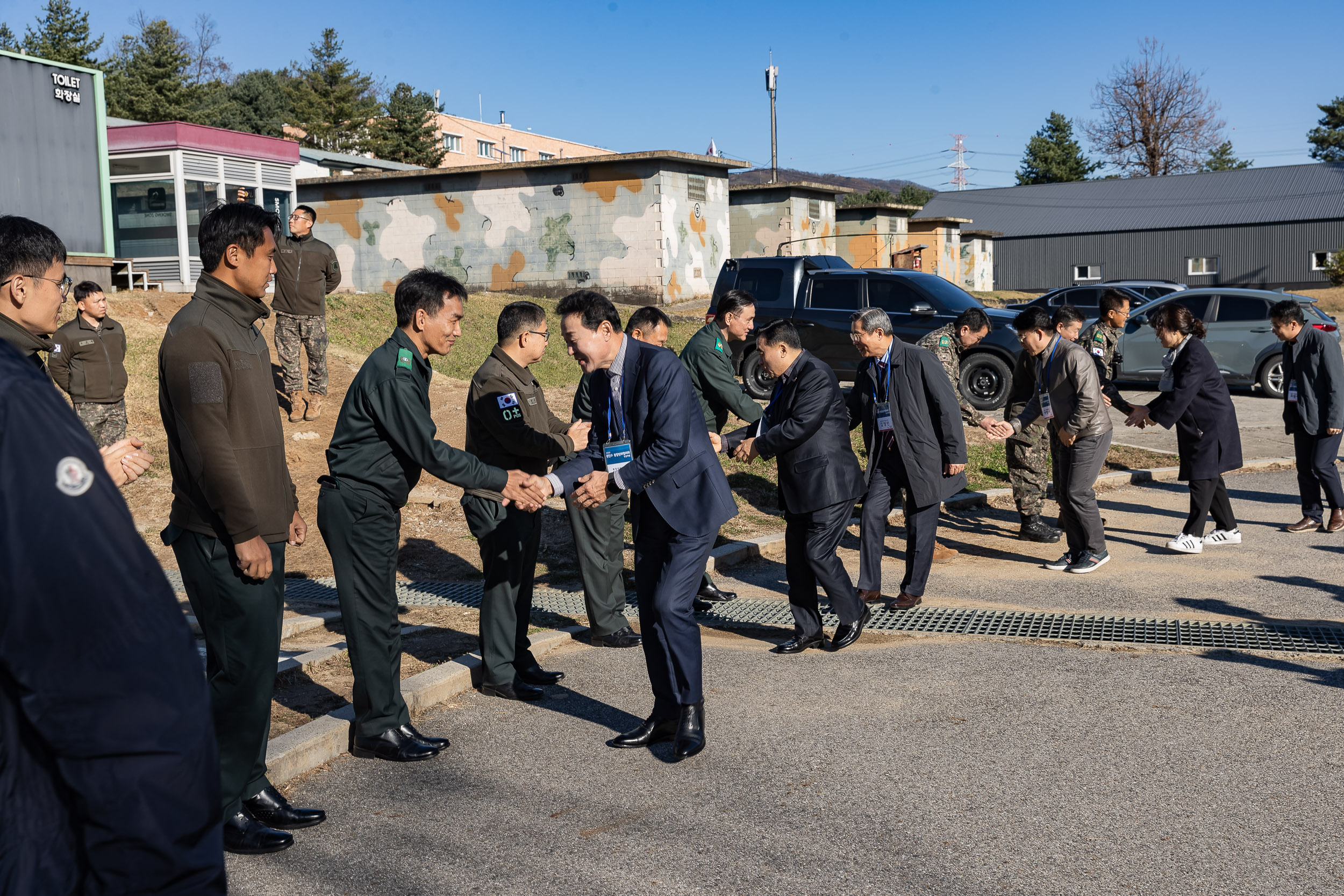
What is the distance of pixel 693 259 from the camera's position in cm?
2673

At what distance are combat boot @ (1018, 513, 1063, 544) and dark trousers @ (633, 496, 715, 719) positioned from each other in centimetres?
543

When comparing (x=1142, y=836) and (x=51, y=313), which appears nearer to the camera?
(x=51, y=313)

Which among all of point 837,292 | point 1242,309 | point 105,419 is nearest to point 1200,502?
point 837,292

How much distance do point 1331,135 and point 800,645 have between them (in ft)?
256

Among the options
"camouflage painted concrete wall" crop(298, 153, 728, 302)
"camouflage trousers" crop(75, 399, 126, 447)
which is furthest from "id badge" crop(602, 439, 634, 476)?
"camouflage painted concrete wall" crop(298, 153, 728, 302)

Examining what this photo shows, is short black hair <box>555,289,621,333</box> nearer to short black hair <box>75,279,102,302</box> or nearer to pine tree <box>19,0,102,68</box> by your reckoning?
short black hair <box>75,279,102,302</box>

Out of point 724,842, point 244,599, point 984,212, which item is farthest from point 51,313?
point 984,212

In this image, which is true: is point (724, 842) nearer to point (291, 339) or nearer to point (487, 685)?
point (487, 685)

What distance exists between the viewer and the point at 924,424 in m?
7.07

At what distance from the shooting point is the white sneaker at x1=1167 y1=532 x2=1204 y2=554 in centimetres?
852

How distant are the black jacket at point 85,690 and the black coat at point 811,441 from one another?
4757 millimetres

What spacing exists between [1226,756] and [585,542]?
364cm

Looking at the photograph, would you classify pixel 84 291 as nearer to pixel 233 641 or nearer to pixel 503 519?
pixel 503 519

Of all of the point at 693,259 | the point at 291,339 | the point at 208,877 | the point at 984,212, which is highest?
the point at 984,212
